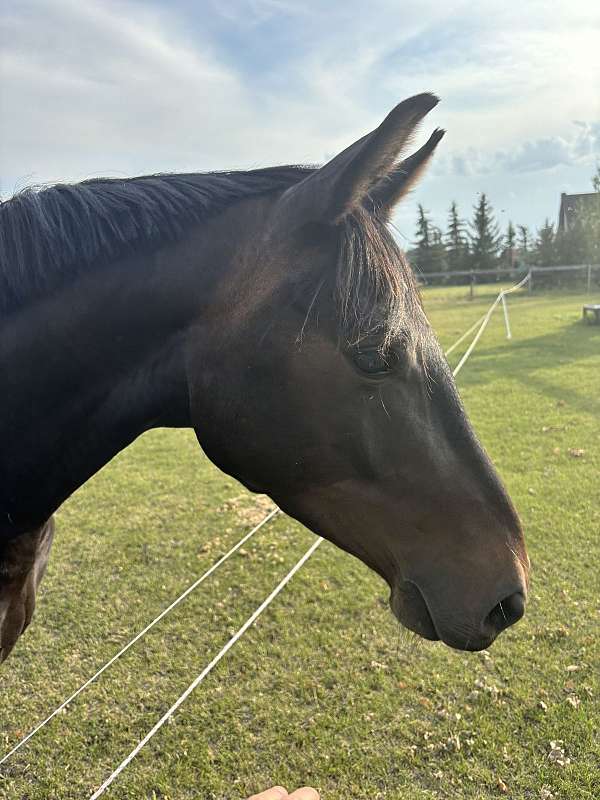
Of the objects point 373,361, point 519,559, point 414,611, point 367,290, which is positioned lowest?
point 414,611

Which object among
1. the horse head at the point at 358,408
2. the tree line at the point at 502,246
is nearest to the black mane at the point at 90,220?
the horse head at the point at 358,408

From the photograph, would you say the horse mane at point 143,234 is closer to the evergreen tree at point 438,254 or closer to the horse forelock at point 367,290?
the horse forelock at point 367,290

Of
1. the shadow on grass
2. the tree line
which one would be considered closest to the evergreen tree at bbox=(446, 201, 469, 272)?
the tree line

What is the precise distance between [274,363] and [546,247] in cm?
3985

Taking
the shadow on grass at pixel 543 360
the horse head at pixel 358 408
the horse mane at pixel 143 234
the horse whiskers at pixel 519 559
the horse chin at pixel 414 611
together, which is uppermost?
the horse mane at pixel 143 234

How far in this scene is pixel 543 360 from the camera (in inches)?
473

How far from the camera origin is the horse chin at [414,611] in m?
1.52

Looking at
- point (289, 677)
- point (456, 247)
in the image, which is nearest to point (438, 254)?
point (456, 247)

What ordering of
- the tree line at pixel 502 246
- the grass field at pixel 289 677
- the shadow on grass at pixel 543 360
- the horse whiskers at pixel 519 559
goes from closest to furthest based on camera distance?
the horse whiskers at pixel 519 559 → the grass field at pixel 289 677 → the shadow on grass at pixel 543 360 → the tree line at pixel 502 246

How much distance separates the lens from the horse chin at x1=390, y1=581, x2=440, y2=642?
4.99 ft

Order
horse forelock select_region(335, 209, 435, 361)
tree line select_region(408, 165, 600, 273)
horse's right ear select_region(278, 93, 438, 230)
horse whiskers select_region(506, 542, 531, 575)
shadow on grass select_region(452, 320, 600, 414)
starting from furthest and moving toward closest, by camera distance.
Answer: tree line select_region(408, 165, 600, 273), shadow on grass select_region(452, 320, 600, 414), horse whiskers select_region(506, 542, 531, 575), horse forelock select_region(335, 209, 435, 361), horse's right ear select_region(278, 93, 438, 230)

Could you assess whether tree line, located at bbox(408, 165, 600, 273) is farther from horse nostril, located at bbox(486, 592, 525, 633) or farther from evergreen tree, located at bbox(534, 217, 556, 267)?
horse nostril, located at bbox(486, 592, 525, 633)

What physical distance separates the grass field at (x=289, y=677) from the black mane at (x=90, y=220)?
7.08 feet

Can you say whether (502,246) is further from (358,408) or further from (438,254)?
(358,408)
